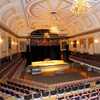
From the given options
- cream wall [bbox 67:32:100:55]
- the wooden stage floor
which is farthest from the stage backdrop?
the wooden stage floor

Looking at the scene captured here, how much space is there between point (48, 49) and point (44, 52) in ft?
3.87

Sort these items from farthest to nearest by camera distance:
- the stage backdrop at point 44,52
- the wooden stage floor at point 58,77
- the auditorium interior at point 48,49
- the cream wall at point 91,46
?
the stage backdrop at point 44,52 → the cream wall at point 91,46 → the wooden stage floor at point 58,77 → the auditorium interior at point 48,49

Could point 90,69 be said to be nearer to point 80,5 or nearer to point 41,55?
point 41,55

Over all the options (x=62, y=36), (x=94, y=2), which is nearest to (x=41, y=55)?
(x=62, y=36)

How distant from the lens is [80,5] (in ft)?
13.2

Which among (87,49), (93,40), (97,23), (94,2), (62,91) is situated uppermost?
(94,2)

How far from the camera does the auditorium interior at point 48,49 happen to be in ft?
18.4

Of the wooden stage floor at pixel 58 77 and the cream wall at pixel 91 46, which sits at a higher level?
the cream wall at pixel 91 46

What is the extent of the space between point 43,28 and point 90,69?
12.4 meters

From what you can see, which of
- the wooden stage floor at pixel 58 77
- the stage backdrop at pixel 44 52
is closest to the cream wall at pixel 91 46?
the wooden stage floor at pixel 58 77

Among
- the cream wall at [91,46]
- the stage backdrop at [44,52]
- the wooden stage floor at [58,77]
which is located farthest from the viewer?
the stage backdrop at [44,52]

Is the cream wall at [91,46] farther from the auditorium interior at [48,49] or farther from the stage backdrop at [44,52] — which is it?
the stage backdrop at [44,52]

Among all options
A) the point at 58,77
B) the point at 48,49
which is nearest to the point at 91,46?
the point at 58,77

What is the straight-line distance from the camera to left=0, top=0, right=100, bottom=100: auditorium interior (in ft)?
18.4
